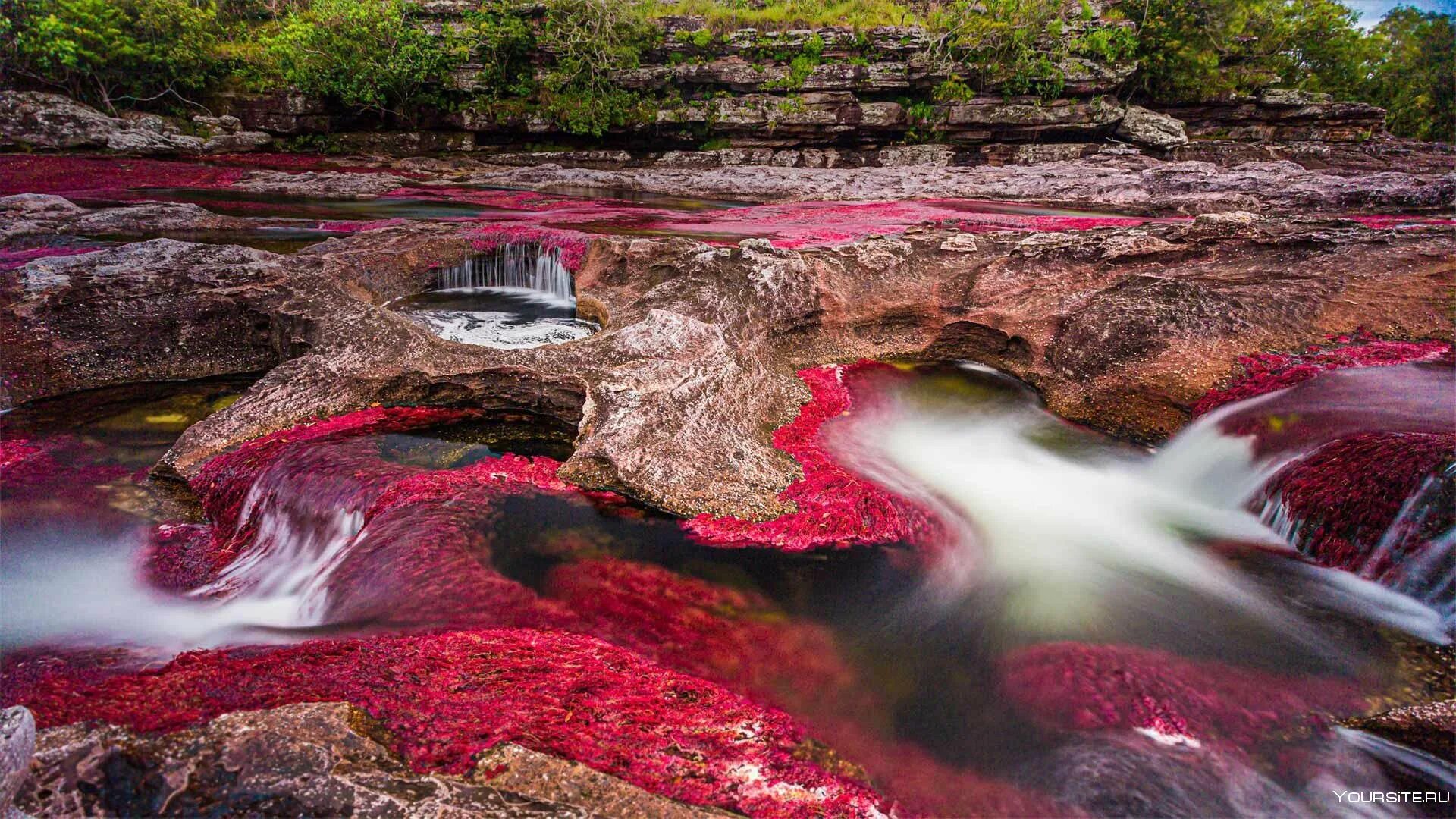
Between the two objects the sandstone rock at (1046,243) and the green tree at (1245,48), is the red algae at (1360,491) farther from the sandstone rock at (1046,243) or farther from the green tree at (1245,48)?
the green tree at (1245,48)

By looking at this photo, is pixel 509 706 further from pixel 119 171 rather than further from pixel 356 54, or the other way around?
pixel 356 54

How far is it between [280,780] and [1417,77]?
54.7 meters

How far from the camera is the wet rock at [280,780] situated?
2.09 m

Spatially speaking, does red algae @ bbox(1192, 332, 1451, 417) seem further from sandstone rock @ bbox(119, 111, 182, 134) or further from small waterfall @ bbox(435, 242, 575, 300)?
sandstone rock @ bbox(119, 111, 182, 134)

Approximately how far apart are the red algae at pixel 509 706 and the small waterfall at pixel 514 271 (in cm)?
919

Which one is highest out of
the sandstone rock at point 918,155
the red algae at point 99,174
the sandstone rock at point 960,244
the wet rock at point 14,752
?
the sandstone rock at point 918,155

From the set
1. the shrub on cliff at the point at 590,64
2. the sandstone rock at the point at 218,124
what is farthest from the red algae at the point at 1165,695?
the sandstone rock at the point at 218,124

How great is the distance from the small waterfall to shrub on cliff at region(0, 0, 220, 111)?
84.1ft

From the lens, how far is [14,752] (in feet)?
6.19

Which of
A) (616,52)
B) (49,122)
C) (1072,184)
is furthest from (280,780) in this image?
(49,122)

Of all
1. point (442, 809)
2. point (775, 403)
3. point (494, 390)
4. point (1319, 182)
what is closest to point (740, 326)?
point (775, 403)

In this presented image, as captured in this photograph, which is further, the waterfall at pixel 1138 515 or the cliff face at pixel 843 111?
the cliff face at pixel 843 111

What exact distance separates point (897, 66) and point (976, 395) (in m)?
27.7

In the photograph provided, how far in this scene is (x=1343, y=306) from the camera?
23.7 feet
